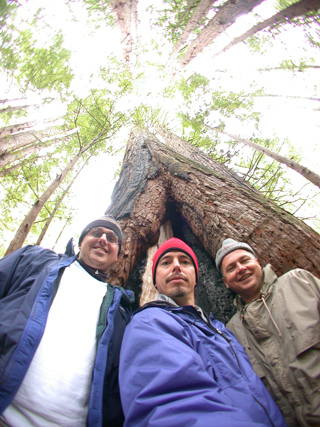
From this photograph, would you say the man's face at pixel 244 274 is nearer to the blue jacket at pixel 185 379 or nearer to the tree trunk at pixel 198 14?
the blue jacket at pixel 185 379

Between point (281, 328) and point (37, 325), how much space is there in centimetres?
179

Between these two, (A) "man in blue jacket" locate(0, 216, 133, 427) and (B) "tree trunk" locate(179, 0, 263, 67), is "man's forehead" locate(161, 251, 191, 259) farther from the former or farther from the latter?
(B) "tree trunk" locate(179, 0, 263, 67)

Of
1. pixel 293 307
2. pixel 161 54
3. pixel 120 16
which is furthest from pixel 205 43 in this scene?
pixel 293 307

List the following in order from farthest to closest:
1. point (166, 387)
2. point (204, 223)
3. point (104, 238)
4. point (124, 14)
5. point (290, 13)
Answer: point (124, 14), point (290, 13), point (204, 223), point (104, 238), point (166, 387)

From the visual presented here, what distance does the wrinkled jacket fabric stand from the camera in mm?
1302

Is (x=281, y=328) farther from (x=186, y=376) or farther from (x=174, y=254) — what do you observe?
(x=174, y=254)

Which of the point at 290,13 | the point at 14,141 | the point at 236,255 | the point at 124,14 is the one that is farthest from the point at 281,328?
the point at 124,14

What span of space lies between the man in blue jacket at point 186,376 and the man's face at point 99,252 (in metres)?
0.69

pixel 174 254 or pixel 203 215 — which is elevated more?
pixel 203 215

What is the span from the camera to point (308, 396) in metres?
1.28

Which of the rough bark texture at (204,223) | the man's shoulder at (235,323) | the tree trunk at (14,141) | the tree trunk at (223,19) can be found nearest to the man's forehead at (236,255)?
the rough bark texture at (204,223)

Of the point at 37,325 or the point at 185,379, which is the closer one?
A: the point at 185,379

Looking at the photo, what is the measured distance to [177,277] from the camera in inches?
82.9

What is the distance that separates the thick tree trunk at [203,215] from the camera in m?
2.11
